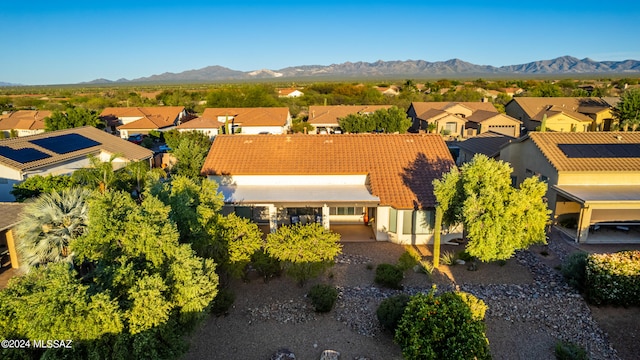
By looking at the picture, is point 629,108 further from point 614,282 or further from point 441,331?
point 441,331

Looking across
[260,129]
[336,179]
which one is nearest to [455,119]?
[260,129]

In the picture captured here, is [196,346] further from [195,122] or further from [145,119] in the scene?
[145,119]

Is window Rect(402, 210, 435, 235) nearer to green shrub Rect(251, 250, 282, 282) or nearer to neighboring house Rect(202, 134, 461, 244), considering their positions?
neighboring house Rect(202, 134, 461, 244)

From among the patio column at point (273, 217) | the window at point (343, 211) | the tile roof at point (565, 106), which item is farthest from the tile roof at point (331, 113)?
the patio column at point (273, 217)

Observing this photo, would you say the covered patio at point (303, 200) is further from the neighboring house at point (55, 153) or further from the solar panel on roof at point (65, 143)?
the solar panel on roof at point (65, 143)

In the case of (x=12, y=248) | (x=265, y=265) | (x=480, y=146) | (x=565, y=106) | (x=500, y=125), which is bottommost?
(x=265, y=265)
